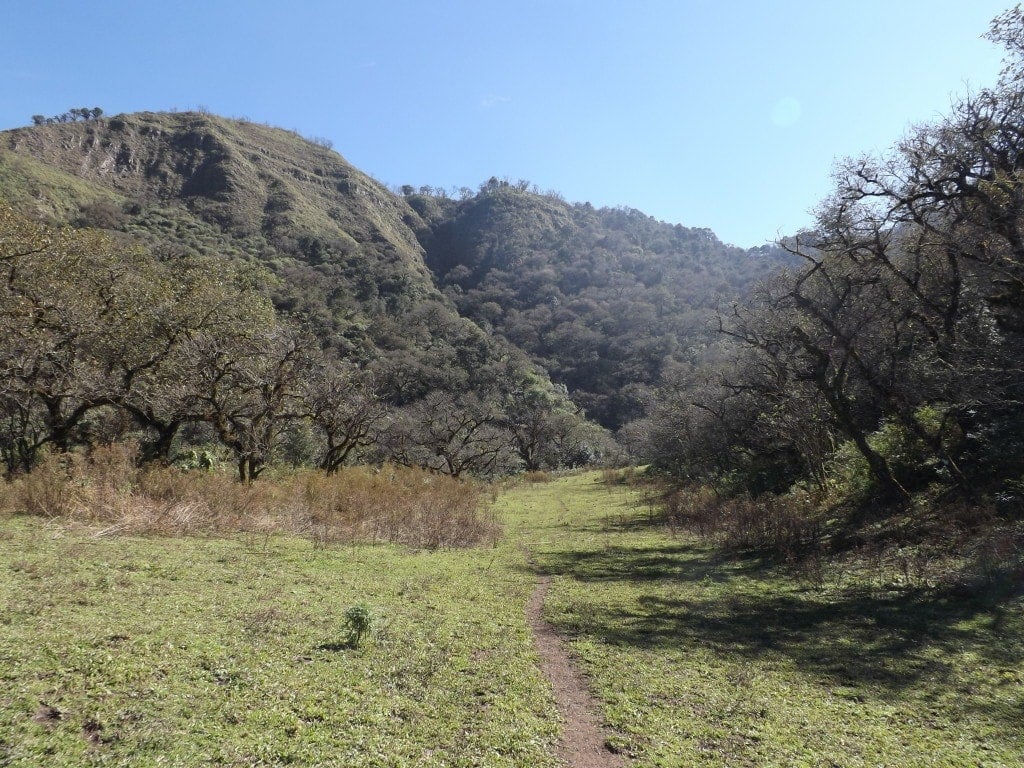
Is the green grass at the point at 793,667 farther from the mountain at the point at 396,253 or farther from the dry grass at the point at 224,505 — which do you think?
the mountain at the point at 396,253

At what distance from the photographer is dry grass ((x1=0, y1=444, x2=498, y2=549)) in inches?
391

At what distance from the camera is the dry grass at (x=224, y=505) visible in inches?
391

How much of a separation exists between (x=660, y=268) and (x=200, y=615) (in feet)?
331

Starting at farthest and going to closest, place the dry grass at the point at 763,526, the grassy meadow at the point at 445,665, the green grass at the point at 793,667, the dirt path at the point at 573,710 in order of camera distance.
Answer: the dry grass at the point at 763,526
the green grass at the point at 793,667
the dirt path at the point at 573,710
the grassy meadow at the point at 445,665

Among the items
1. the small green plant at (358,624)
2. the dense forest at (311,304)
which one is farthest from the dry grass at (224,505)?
the small green plant at (358,624)

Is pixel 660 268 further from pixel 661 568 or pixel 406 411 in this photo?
pixel 661 568

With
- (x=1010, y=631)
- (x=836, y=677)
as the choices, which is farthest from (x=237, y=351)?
(x=1010, y=631)

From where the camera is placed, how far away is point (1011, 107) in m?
11.2

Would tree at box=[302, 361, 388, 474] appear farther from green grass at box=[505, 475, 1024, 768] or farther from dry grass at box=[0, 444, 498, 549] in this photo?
green grass at box=[505, 475, 1024, 768]

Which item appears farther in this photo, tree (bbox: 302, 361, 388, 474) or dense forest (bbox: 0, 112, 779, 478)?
tree (bbox: 302, 361, 388, 474)

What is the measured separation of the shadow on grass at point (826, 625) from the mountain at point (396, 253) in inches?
1292

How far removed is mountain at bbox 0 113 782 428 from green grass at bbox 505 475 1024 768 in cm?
3305

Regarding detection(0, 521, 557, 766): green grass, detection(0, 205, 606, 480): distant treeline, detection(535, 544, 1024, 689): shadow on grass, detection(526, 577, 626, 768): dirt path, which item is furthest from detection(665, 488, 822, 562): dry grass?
detection(0, 205, 606, 480): distant treeline

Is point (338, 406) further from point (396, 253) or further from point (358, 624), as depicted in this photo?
point (396, 253)
